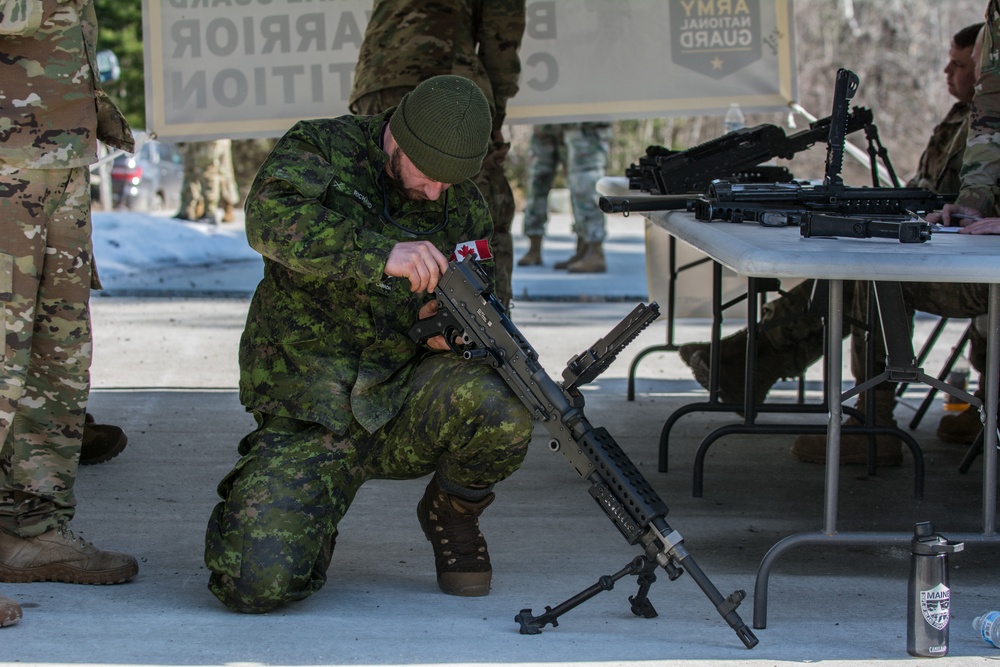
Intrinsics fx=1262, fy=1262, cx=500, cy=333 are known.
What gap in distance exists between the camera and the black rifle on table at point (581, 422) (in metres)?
2.61

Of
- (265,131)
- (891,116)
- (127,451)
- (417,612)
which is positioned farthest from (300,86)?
(891,116)

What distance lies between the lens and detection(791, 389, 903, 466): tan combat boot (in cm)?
457

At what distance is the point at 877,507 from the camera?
403cm

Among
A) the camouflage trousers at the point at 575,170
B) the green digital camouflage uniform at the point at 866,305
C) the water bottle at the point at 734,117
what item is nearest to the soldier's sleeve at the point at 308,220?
the green digital camouflage uniform at the point at 866,305

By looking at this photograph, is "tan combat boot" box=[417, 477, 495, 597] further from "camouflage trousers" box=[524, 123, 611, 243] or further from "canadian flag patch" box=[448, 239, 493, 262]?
"camouflage trousers" box=[524, 123, 611, 243]

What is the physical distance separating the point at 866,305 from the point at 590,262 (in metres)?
6.35

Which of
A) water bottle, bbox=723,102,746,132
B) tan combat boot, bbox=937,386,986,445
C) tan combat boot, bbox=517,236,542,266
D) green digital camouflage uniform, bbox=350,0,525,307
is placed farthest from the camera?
tan combat boot, bbox=517,236,542,266

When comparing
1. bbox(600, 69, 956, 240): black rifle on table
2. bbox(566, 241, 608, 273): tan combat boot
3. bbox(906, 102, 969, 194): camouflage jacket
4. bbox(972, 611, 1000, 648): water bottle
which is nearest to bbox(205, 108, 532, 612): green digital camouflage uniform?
bbox(600, 69, 956, 240): black rifle on table

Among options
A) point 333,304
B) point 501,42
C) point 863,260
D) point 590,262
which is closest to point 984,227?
point 863,260

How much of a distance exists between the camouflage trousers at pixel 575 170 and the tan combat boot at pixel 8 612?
7459 mm

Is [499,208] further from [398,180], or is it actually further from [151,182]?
[151,182]

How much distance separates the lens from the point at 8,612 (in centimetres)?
264

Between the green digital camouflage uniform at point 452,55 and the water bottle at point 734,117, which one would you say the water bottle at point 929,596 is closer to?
the green digital camouflage uniform at point 452,55

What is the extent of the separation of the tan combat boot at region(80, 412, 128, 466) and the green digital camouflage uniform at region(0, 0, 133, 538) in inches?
48.2
